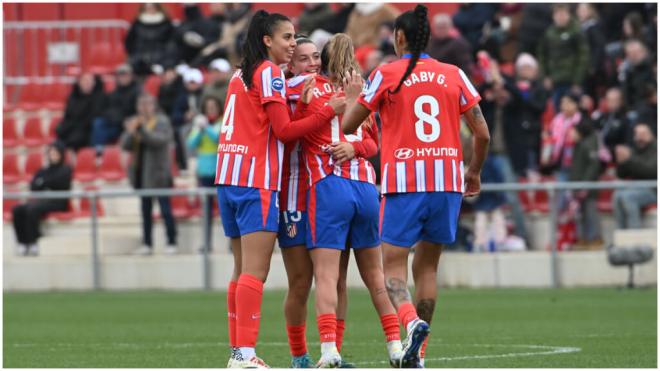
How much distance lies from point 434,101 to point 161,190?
12.3m

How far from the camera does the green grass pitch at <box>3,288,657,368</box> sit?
34.5ft

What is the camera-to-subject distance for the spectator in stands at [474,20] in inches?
896

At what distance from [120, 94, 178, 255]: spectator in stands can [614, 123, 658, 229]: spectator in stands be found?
5.93 meters

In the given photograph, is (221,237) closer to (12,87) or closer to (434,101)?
(12,87)

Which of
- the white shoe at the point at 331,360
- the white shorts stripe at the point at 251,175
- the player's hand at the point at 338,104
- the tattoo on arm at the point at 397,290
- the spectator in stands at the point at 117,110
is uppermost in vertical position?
the spectator in stands at the point at 117,110

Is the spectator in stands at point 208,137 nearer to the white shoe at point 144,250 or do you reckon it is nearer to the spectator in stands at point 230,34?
the white shoe at point 144,250

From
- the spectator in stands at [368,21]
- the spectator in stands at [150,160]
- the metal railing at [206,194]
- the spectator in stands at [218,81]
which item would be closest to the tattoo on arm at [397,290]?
the metal railing at [206,194]

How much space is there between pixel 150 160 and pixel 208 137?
1.16 meters

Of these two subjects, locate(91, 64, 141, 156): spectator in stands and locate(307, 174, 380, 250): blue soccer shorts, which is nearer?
locate(307, 174, 380, 250): blue soccer shorts

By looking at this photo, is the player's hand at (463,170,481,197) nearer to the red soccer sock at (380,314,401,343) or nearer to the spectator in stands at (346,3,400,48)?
the red soccer sock at (380,314,401,343)

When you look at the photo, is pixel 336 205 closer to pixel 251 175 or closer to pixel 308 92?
pixel 251 175

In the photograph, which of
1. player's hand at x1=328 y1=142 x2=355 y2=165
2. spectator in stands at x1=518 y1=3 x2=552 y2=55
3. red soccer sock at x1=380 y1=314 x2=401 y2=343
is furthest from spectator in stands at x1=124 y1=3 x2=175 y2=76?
red soccer sock at x1=380 y1=314 x2=401 y2=343

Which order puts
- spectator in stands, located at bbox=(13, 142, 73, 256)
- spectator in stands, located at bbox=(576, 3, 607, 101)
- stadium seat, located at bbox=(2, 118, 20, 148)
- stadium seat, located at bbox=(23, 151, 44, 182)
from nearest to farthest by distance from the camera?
spectator in stands, located at bbox=(576, 3, 607, 101) → spectator in stands, located at bbox=(13, 142, 73, 256) → stadium seat, located at bbox=(23, 151, 44, 182) → stadium seat, located at bbox=(2, 118, 20, 148)

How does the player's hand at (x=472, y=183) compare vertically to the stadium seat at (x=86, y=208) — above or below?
above
